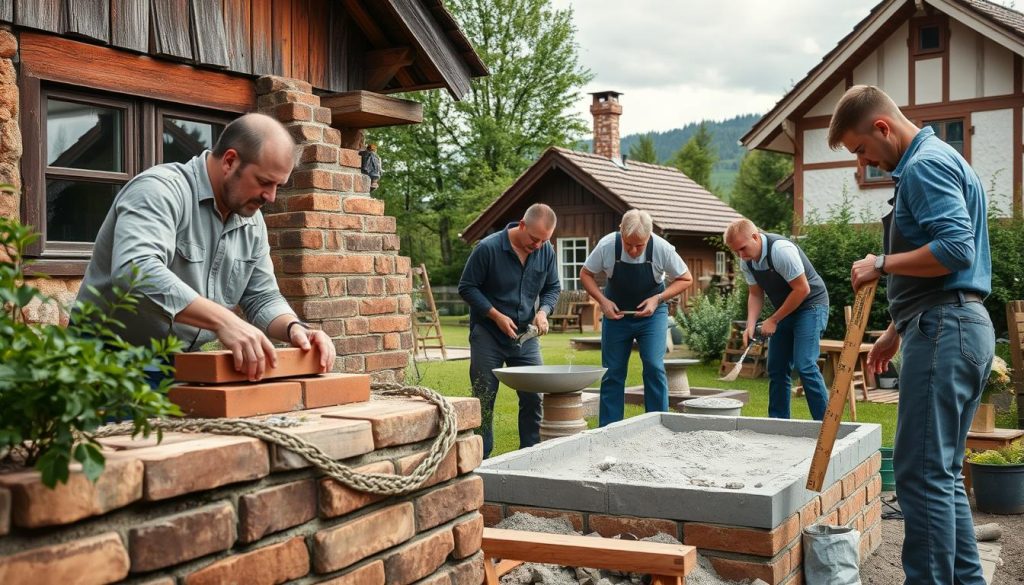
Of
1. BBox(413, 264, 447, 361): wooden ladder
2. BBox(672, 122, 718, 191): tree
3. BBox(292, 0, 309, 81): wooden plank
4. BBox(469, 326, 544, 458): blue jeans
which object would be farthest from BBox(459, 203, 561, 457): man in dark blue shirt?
BBox(672, 122, 718, 191): tree

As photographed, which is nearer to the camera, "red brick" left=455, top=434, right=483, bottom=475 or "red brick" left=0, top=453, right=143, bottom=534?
"red brick" left=0, top=453, right=143, bottom=534

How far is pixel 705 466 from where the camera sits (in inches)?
180

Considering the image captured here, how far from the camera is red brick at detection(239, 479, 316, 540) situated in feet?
5.14

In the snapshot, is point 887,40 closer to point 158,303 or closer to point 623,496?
point 623,496

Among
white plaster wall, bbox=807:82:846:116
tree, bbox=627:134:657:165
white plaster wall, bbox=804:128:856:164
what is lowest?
white plaster wall, bbox=804:128:856:164

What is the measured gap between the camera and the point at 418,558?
6.38 ft

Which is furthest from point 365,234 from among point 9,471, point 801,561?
point 9,471

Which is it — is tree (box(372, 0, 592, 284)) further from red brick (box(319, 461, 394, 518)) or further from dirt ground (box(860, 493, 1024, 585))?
red brick (box(319, 461, 394, 518))

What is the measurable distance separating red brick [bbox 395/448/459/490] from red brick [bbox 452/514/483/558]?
0.12 metres

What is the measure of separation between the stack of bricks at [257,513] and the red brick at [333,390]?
4 centimetres

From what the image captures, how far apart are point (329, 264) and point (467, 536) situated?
293 cm

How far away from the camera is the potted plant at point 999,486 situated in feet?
17.9

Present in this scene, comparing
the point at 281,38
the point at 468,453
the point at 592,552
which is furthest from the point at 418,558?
the point at 281,38

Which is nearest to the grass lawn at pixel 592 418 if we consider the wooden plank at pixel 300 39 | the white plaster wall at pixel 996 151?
the wooden plank at pixel 300 39
